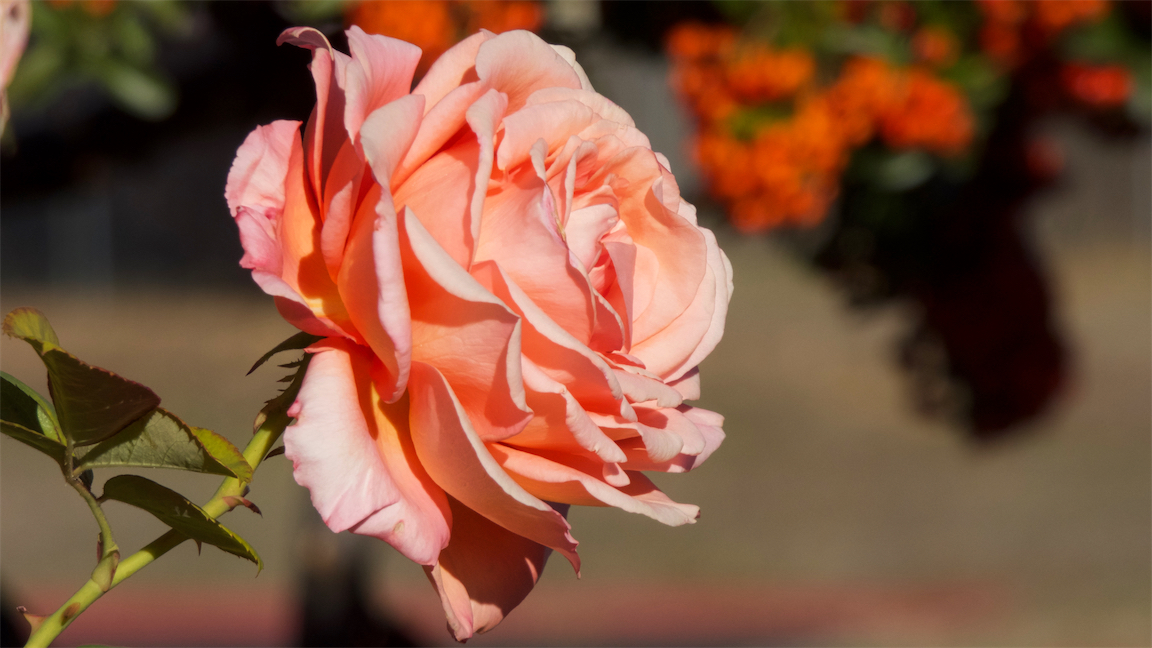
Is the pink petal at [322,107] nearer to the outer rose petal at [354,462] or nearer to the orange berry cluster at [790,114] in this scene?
the outer rose petal at [354,462]

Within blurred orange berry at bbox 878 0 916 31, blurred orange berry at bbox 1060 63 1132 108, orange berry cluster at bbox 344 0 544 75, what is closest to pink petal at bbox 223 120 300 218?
orange berry cluster at bbox 344 0 544 75

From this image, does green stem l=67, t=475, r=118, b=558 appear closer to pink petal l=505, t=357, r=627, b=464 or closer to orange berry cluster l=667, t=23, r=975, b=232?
pink petal l=505, t=357, r=627, b=464

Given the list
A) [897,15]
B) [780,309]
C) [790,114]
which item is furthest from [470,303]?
[780,309]

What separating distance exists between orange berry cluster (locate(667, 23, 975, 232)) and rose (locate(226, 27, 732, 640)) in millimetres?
755

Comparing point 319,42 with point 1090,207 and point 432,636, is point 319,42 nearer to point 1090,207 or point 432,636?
point 432,636

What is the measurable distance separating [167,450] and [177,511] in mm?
15

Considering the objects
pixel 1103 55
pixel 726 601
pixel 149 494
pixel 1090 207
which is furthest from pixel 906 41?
pixel 1090 207

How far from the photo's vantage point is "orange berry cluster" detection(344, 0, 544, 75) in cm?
88

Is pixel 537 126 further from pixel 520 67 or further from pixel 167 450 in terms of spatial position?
pixel 167 450

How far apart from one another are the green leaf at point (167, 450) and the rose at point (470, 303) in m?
0.02

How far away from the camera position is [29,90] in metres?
0.79

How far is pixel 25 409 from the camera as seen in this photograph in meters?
0.22

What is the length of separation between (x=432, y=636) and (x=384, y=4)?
1401mm

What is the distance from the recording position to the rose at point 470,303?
0.69 ft
